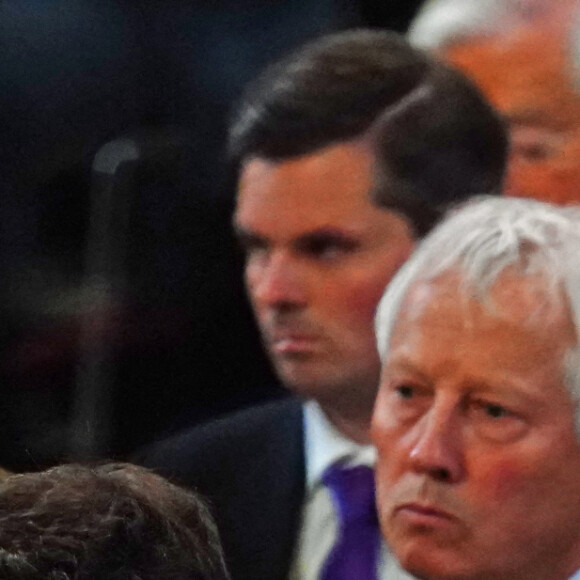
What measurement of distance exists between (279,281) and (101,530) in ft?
1.08

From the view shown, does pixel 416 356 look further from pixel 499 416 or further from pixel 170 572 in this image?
pixel 170 572

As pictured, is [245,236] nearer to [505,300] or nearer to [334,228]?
[334,228]

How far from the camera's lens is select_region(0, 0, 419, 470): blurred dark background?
122 cm

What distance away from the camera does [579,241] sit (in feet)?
3.07

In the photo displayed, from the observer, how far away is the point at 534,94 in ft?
3.54

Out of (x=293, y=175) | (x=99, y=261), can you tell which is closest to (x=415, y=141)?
(x=293, y=175)

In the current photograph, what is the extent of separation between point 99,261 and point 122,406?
15 centimetres

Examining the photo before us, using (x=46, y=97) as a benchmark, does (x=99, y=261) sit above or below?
below

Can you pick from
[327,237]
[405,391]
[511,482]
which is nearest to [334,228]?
[327,237]

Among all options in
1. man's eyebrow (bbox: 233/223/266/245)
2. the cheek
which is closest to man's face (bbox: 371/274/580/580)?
the cheek

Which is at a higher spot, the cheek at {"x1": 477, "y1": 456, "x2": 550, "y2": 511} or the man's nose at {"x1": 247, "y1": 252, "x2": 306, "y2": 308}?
the man's nose at {"x1": 247, "y1": 252, "x2": 306, "y2": 308}

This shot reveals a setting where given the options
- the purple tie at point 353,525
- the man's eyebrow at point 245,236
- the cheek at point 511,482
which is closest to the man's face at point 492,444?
the cheek at point 511,482

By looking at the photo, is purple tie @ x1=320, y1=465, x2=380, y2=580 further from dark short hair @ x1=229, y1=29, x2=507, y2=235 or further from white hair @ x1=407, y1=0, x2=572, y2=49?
white hair @ x1=407, y1=0, x2=572, y2=49

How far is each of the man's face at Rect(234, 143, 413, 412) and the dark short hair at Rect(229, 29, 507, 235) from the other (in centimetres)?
2
